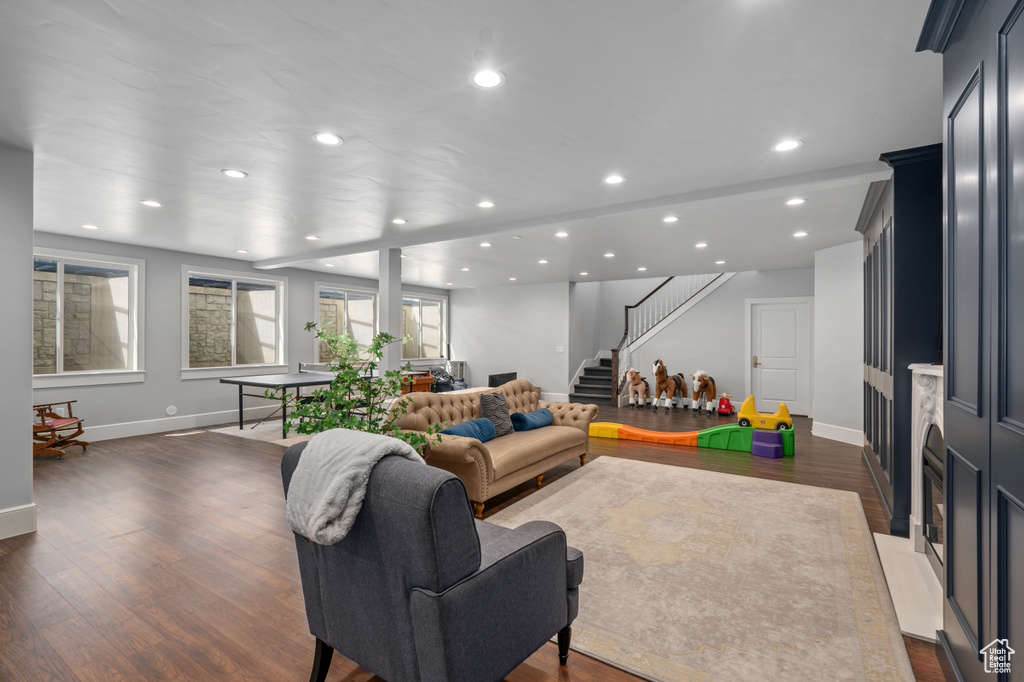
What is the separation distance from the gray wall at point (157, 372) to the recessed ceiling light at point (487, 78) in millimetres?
6300

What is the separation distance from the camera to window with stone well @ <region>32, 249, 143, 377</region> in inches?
231

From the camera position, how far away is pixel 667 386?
9.41 meters

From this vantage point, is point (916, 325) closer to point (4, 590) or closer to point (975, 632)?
point (975, 632)

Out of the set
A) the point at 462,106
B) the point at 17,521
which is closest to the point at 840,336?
the point at 462,106

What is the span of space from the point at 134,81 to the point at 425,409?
2.79 metres

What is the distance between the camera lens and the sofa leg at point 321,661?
6.01 ft

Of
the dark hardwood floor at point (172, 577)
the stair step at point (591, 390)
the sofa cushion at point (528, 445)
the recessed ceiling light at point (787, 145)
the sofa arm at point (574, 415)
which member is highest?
the recessed ceiling light at point (787, 145)

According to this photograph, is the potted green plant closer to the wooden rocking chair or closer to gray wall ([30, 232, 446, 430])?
the wooden rocking chair

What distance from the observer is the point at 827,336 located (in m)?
6.46

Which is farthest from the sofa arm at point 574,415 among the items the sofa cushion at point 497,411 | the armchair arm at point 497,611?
the armchair arm at point 497,611

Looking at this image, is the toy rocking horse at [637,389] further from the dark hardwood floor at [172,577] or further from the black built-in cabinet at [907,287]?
the black built-in cabinet at [907,287]

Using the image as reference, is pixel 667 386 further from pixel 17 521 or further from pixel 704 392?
pixel 17 521

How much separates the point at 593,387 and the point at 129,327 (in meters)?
→ 7.93

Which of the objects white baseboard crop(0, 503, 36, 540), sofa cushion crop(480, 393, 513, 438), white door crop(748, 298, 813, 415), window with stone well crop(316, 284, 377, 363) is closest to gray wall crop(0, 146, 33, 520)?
white baseboard crop(0, 503, 36, 540)
